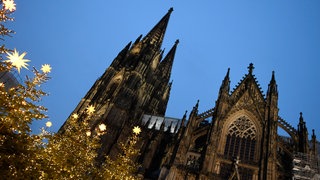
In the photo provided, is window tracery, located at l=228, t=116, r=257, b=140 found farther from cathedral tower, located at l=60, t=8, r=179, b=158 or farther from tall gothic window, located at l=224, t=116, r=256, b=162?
cathedral tower, located at l=60, t=8, r=179, b=158

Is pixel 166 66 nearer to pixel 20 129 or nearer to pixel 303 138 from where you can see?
→ pixel 303 138

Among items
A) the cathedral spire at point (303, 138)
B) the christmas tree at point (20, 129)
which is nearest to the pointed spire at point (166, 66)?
the cathedral spire at point (303, 138)

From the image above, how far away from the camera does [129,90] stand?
97.5ft

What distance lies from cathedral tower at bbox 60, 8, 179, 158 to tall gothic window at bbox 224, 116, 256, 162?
10.7 m

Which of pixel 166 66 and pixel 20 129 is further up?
pixel 166 66

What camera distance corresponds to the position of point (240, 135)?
20109 mm

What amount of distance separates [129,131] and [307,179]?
1588 centimetres

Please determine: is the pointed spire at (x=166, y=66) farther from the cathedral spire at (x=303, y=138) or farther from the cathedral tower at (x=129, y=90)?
the cathedral spire at (x=303, y=138)

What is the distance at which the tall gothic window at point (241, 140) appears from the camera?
19.2 m

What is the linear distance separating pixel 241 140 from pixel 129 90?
14.2 m

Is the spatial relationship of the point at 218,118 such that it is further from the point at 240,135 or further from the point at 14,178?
the point at 14,178

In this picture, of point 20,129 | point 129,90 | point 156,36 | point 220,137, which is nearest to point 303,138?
point 220,137

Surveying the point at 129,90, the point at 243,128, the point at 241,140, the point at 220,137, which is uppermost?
the point at 129,90

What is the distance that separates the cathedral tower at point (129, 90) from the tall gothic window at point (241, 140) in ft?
35.0
